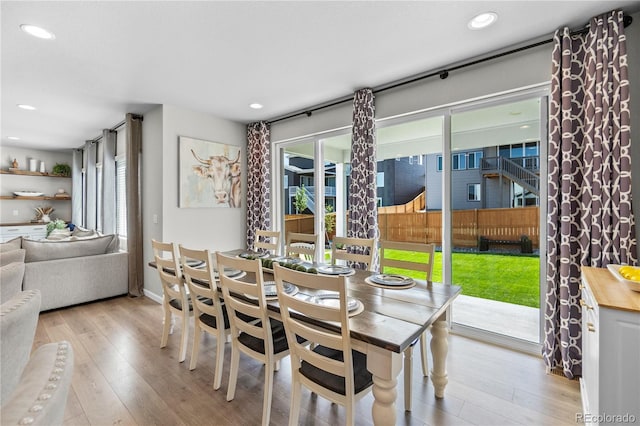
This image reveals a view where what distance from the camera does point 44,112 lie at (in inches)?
167

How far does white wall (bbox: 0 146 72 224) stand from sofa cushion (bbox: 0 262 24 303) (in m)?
7.52

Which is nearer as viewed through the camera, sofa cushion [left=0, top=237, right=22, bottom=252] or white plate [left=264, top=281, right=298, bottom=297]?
white plate [left=264, top=281, right=298, bottom=297]

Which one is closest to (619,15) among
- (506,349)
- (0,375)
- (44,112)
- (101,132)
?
(506,349)

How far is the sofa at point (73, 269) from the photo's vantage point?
3.64 meters

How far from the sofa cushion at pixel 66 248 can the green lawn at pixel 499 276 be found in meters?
4.69

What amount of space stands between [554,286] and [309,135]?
3.30m

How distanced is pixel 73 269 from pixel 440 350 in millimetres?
4486

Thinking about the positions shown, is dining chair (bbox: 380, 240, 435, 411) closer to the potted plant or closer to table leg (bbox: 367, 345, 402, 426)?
table leg (bbox: 367, 345, 402, 426)

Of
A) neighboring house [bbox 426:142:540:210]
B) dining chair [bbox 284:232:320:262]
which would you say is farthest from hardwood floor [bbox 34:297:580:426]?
neighboring house [bbox 426:142:540:210]

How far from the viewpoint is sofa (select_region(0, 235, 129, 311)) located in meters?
3.64

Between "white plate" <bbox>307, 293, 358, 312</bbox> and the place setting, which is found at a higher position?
the place setting

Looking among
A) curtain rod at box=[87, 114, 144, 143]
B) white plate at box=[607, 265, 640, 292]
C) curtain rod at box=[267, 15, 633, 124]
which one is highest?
curtain rod at box=[87, 114, 144, 143]

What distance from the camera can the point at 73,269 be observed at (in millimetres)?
3885

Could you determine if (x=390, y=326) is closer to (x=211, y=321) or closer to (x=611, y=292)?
(x=611, y=292)
